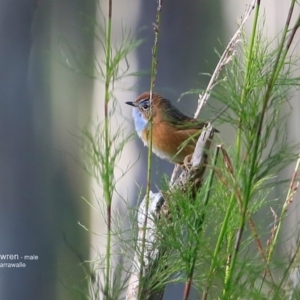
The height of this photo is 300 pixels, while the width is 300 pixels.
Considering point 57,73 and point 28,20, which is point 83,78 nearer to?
point 57,73

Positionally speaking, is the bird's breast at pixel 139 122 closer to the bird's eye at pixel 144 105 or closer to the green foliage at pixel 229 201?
the bird's eye at pixel 144 105

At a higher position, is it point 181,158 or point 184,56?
point 184,56

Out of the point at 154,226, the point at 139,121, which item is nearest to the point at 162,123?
the point at 139,121

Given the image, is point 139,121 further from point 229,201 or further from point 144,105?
point 229,201

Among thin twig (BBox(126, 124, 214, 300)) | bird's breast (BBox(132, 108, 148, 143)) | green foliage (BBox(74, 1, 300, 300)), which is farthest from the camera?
bird's breast (BBox(132, 108, 148, 143))

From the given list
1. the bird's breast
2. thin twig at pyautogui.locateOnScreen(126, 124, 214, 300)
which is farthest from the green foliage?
the bird's breast

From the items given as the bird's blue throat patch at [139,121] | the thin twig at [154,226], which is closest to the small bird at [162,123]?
the bird's blue throat patch at [139,121]

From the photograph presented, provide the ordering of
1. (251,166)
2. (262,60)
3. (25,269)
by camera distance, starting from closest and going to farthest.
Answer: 1. (251,166)
2. (262,60)
3. (25,269)

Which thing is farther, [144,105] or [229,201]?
[144,105]

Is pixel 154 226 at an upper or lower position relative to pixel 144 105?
lower

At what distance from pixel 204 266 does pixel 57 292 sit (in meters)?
0.55

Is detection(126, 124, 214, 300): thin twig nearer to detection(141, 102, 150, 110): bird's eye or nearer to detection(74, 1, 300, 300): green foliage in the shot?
detection(74, 1, 300, 300): green foliage

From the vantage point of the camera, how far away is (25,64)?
1.15 m

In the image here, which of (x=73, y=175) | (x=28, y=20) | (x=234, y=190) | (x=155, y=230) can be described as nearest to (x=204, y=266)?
(x=155, y=230)
